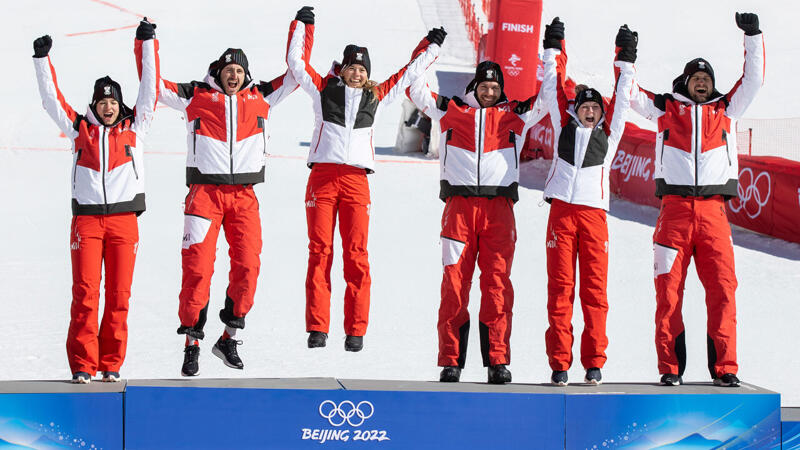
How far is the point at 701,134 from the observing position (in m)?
6.61

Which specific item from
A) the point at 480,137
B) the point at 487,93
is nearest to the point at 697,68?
the point at 487,93

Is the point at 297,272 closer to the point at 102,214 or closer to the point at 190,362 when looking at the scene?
the point at 190,362

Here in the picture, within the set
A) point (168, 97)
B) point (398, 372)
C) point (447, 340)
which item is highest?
point (168, 97)

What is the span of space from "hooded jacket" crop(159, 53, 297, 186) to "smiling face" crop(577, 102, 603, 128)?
195 cm

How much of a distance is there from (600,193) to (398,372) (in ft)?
9.41

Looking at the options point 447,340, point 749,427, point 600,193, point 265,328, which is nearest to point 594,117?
point 600,193

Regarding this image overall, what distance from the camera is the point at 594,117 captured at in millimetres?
6547

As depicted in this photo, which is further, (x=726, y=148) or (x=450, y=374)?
(x=726, y=148)

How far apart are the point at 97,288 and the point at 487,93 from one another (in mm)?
2620

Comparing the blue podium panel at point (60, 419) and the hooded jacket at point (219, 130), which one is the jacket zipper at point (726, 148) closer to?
the hooded jacket at point (219, 130)

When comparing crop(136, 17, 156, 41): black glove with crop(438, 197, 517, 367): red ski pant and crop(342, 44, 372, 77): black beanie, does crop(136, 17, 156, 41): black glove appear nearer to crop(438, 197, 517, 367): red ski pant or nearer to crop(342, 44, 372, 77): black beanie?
crop(342, 44, 372, 77): black beanie

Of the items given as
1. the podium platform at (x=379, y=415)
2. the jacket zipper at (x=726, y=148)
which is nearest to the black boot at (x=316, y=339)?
the podium platform at (x=379, y=415)

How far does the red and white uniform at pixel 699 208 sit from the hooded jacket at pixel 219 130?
2346mm

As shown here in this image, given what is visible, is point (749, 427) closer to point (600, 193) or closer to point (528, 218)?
point (600, 193)
